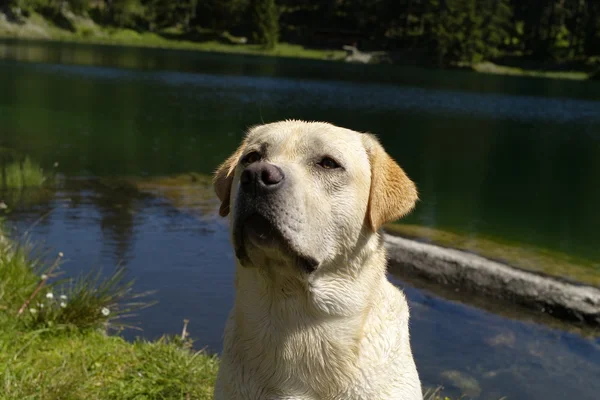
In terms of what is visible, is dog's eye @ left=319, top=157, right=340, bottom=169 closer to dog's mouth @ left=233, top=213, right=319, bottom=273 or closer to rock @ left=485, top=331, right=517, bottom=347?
dog's mouth @ left=233, top=213, right=319, bottom=273

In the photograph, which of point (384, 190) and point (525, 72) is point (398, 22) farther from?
point (384, 190)

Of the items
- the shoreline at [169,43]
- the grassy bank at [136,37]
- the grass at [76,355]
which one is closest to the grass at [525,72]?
the shoreline at [169,43]

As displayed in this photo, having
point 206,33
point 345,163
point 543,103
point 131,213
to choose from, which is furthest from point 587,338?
point 206,33

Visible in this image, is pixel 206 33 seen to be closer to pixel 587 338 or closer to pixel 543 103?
pixel 543 103

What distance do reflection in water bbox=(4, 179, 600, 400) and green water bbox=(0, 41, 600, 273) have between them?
3002 mm

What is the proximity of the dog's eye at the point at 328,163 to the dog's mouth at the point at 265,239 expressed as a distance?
57 centimetres

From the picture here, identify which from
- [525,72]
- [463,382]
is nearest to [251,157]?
[463,382]

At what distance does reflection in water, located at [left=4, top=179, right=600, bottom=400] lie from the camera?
9258mm

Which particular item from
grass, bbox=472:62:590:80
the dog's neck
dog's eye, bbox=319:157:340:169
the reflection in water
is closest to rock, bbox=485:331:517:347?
the reflection in water

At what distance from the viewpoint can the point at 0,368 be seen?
5574mm

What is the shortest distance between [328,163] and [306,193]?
345 mm

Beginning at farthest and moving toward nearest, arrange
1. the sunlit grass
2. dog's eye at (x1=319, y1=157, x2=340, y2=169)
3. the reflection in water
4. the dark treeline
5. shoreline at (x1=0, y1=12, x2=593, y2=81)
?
the dark treeline, shoreline at (x1=0, y1=12, x2=593, y2=81), the sunlit grass, the reflection in water, dog's eye at (x1=319, y1=157, x2=340, y2=169)

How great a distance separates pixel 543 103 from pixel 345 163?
171 feet

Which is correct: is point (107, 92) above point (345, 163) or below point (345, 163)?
below
